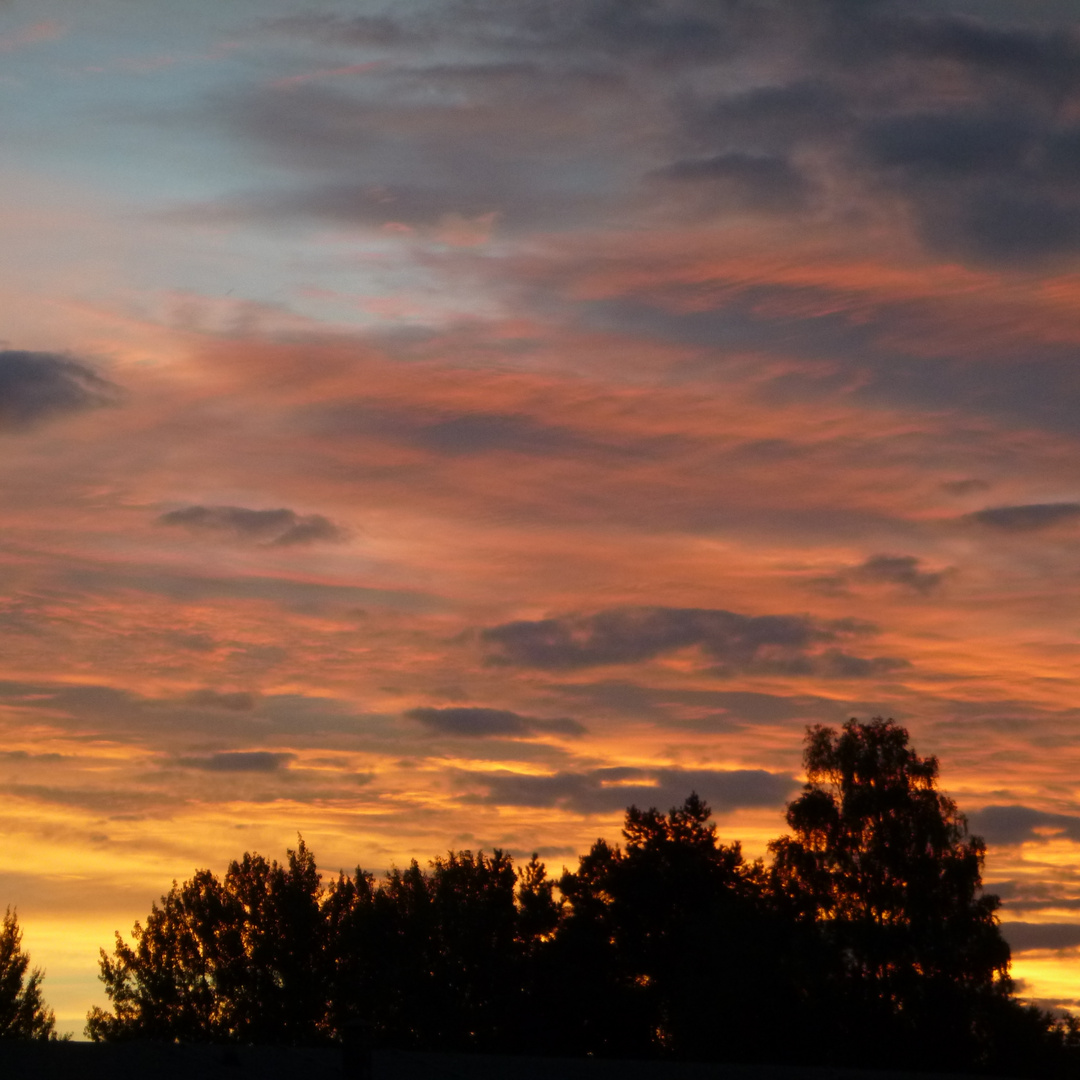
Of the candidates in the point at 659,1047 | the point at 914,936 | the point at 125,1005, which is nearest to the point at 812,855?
the point at 914,936

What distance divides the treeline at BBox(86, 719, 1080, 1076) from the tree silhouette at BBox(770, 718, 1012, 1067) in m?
0.10

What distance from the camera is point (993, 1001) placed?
2495 inches

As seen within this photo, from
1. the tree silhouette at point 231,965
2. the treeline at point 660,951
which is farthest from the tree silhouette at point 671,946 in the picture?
the tree silhouette at point 231,965

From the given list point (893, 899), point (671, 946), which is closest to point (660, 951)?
point (671, 946)

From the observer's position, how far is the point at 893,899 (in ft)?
215

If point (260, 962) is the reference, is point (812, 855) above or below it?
above

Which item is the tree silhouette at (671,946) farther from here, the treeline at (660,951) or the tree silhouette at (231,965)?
the tree silhouette at (231,965)

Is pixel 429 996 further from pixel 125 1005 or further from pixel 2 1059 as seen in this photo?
pixel 2 1059

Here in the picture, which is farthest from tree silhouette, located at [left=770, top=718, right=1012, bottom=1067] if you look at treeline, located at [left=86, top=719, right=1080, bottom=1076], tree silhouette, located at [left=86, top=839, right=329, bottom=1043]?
tree silhouette, located at [left=86, top=839, right=329, bottom=1043]

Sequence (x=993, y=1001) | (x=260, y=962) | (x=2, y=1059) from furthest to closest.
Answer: (x=260, y=962) → (x=993, y=1001) → (x=2, y=1059)

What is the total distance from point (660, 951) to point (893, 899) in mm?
18814

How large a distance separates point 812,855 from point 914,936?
6199 mm

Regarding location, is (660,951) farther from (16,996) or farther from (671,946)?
(16,996)

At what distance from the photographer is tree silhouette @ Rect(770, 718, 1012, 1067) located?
63.9 metres
